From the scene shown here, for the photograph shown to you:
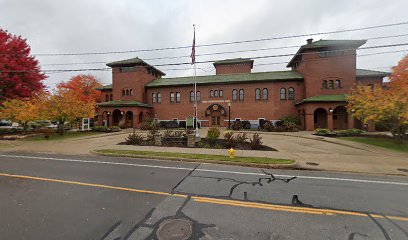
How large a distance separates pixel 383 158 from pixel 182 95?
29758mm

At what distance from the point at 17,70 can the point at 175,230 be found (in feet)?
85.2

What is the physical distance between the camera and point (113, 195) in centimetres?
512

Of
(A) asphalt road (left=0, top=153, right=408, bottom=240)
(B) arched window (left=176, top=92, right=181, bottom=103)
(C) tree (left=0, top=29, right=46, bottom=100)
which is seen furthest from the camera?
(B) arched window (left=176, top=92, right=181, bottom=103)

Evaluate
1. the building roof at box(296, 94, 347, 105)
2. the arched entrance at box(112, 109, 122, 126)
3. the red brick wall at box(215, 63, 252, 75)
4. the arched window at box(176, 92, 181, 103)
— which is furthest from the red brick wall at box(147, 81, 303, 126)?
the red brick wall at box(215, 63, 252, 75)

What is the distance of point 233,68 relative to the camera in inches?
1666

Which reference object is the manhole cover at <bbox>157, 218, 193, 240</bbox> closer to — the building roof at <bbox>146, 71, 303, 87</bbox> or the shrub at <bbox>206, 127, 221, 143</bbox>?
the shrub at <bbox>206, 127, 221, 143</bbox>

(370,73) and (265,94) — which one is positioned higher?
(370,73)

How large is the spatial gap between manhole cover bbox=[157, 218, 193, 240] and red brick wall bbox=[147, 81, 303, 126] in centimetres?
2992

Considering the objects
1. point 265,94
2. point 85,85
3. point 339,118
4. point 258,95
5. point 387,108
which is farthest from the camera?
point 85,85

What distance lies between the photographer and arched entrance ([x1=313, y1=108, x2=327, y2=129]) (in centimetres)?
2886

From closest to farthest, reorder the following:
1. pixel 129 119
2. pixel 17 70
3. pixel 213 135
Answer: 1. pixel 213 135
2. pixel 17 70
3. pixel 129 119

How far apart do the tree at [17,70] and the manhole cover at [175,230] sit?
2323 centimetres

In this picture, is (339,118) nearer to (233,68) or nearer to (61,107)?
(233,68)

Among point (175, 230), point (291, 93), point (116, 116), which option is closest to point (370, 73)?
point (291, 93)
